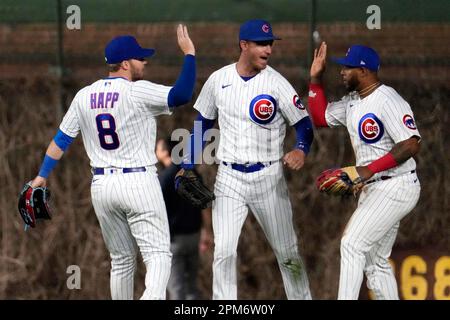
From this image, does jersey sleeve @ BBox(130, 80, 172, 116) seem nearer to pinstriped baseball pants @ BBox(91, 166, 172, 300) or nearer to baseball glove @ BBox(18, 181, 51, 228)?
pinstriped baseball pants @ BBox(91, 166, 172, 300)

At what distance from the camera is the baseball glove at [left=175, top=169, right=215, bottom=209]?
8141 mm

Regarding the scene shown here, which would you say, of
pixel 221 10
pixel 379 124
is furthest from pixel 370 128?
pixel 221 10

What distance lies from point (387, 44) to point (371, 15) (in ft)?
0.97

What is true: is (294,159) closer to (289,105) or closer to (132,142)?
(289,105)

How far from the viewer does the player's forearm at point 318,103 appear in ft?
26.8

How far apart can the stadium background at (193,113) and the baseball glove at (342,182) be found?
3.31m

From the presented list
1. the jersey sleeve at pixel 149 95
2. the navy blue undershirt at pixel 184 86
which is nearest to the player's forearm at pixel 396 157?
the navy blue undershirt at pixel 184 86

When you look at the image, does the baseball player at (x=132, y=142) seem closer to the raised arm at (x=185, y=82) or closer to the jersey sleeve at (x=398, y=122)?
the raised arm at (x=185, y=82)

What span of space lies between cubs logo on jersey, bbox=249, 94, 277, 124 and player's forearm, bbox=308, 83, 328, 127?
0.33m

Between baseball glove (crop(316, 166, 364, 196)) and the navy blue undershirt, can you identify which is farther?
baseball glove (crop(316, 166, 364, 196))

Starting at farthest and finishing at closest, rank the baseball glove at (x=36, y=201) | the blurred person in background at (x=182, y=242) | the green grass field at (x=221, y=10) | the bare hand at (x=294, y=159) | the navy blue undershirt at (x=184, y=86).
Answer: the green grass field at (x=221, y=10)
the blurred person in background at (x=182, y=242)
the baseball glove at (x=36, y=201)
the bare hand at (x=294, y=159)
the navy blue undershirt at (x=184, y=86)

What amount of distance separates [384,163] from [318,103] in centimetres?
74

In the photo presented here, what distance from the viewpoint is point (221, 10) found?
1149cm

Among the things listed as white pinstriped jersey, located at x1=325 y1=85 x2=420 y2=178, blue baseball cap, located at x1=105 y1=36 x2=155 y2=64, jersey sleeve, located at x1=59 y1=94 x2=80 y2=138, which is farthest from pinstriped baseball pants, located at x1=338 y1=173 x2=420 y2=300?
jersey sleeve, located at x1=59 y1=94 x2=80 y2=138
